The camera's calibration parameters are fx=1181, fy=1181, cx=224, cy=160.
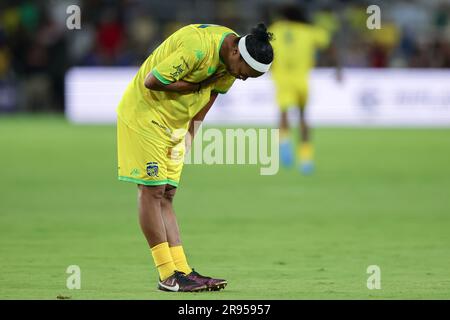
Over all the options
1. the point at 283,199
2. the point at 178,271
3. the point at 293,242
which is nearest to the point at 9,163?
the point at 283,199

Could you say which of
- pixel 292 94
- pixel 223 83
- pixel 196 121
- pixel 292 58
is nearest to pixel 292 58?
pixel 292 58

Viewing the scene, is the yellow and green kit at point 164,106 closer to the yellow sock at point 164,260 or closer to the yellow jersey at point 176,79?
the yellow jersey at point 176,79

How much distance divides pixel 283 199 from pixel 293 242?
3835mm

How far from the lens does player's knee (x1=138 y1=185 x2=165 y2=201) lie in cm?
942

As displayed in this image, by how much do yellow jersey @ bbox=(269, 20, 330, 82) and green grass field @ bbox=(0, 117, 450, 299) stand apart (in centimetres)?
176

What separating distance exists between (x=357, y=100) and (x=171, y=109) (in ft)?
65.9

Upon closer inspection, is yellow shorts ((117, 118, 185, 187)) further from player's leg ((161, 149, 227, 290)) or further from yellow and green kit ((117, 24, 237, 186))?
player's leg ((161, 149, 227, 290))

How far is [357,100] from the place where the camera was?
29172mm
